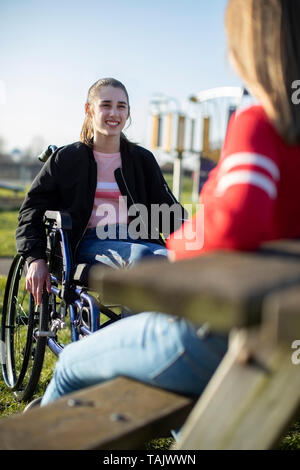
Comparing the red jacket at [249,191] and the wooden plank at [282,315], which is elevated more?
the red jacket at [249,191]

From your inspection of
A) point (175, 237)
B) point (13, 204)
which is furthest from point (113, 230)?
point (13, 204)

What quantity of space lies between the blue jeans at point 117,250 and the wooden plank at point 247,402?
1644mm

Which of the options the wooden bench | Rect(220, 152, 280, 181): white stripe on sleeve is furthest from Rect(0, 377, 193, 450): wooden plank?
Rect(220, 152, 280, 181): white stripe on sleeve

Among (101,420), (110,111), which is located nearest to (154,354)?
(101,420)

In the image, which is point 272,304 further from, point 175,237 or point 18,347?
point 18,347

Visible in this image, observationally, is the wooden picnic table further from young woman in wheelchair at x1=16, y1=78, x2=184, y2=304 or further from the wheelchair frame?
young woman in wheelchair at x1=16, y1=78, x2=184, y2=304

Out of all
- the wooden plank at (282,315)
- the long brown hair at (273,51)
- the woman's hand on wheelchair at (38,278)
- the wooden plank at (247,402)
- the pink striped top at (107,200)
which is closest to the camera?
the wooden plank at (282,315)

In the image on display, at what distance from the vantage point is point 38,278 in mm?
3070

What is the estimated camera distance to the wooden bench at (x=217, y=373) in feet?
3.17

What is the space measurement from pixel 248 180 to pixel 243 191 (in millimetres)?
27

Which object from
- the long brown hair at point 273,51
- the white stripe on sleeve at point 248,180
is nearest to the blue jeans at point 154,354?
the white stripe on sleeve at point 248,180

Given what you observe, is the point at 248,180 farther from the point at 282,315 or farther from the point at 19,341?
the point at 19,341

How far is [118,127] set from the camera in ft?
11.5

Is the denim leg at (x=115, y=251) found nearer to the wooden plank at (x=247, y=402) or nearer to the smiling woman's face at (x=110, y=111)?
the smiling woman's face at (x=110, y=111)
